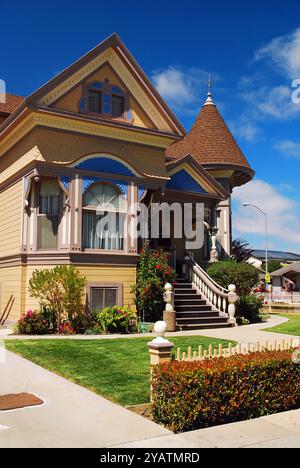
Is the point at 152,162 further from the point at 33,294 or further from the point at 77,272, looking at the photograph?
the point at 33,294

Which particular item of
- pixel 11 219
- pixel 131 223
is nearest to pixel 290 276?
pixel 131 223

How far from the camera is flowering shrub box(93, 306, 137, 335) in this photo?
14.4 m

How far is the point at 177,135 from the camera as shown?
17328 mm

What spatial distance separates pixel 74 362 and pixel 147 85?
1072cm

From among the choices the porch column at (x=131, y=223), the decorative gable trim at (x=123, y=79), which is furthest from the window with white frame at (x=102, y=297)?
the decorative gable trim at (x=123, y=79)

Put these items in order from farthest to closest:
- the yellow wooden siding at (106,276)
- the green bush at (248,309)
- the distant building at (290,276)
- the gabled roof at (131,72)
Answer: the distant building at (290,276) → the green bush at (248,309) → the yellow wooden siding at (106,276) → the gabled roof at (131,72)

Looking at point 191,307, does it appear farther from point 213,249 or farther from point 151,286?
point 213,249

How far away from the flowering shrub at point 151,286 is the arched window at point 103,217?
1125 mm

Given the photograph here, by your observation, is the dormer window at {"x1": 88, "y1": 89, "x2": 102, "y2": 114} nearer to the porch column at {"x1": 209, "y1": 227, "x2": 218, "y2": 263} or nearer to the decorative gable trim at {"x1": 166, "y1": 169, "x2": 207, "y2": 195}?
the decorative gable trim at {"x1": 166, "y1": 169, "x2": 207, "y2": 195}

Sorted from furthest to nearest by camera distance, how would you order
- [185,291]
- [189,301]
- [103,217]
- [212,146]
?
[212,146] → [185,291] → [189,301] → [103,217]

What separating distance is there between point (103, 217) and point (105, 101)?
3886 millimetres

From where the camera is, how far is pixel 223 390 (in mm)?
6641

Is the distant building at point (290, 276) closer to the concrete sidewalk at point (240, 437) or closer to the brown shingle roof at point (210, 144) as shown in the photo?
the brown shingle roof at point (210, 144)

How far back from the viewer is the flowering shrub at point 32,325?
45.1 ft
